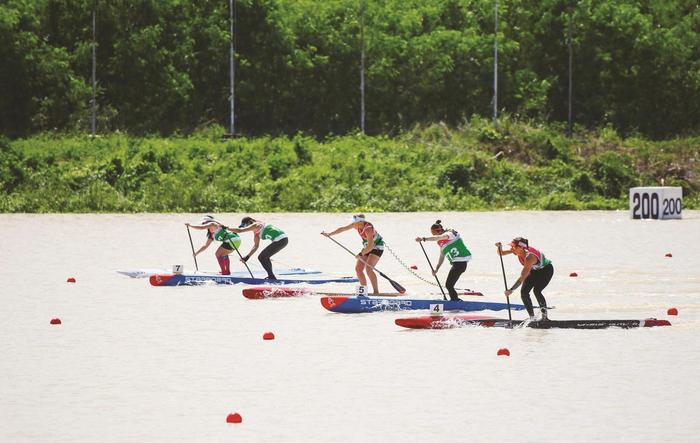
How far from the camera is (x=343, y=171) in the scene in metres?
61.7

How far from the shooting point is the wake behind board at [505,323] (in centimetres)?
2023

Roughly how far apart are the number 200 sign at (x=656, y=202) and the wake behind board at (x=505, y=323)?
32.4m

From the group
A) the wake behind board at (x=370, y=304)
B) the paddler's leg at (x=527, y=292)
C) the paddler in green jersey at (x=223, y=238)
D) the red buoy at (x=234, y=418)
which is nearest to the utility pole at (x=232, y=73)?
the paddler in green jersey at (x=223, y=238)

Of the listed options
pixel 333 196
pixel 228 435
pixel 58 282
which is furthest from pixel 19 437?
pixel 333 196

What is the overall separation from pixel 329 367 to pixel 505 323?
3925 mm

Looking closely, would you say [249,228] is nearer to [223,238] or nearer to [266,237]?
[266,237]

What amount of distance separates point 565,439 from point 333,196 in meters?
46.7

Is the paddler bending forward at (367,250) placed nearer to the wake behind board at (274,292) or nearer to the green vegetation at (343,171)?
the wake behind board at (274,292)

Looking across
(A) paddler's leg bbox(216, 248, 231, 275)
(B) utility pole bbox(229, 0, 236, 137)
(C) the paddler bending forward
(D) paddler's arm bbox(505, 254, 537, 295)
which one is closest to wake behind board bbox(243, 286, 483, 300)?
(C) the paddler bending forward

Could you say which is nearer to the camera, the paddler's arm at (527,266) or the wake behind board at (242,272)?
the paddler's arm at (527,266)

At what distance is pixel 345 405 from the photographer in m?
14.7

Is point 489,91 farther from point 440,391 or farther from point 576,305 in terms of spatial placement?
point 440,391

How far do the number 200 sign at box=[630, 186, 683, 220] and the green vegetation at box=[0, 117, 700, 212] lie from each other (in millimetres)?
8075

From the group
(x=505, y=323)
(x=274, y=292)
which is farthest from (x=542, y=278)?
(x=274, y=292)
